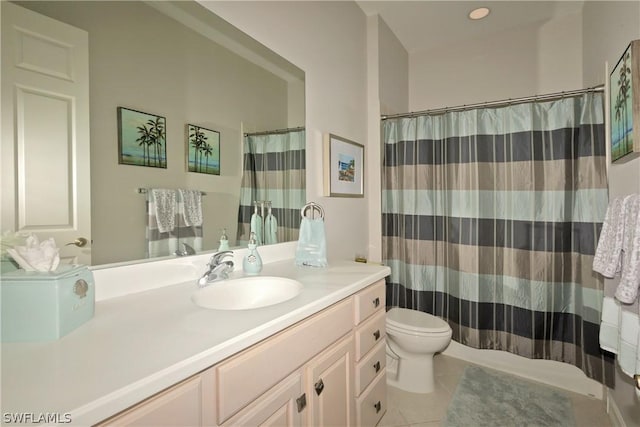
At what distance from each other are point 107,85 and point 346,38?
1.70 meters

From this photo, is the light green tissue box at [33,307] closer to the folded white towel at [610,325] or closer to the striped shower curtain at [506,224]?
the folded white towel at [610,325]

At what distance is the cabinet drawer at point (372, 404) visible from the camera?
1.32 metres

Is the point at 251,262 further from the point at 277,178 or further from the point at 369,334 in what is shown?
the point at 369,334

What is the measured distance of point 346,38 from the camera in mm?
2121

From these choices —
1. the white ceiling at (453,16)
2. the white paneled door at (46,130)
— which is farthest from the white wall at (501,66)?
the white paneled door at (46,130)

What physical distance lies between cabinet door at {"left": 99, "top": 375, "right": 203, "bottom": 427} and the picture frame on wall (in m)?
1.71

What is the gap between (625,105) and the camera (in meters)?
1.26

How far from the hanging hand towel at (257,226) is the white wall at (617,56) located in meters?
1.65

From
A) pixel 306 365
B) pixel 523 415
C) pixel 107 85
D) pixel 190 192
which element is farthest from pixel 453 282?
pixel 107 85

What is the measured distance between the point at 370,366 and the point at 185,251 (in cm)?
100

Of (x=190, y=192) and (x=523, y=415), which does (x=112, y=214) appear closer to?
(x=190, y=192)

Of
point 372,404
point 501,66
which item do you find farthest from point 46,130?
point 501,66

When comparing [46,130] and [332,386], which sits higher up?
[46,130]

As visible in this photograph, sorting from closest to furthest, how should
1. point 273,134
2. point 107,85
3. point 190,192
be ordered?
point 107,85 < point 190,192 < point 273,134
